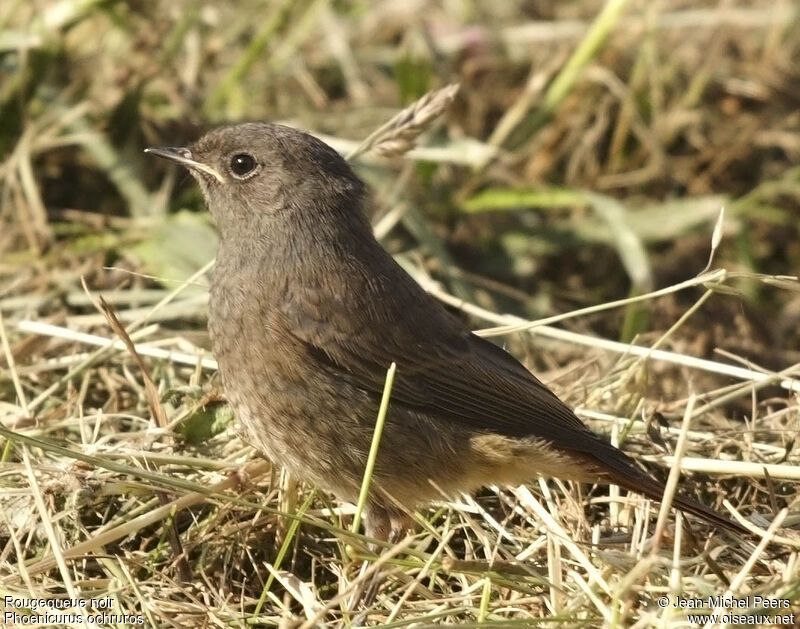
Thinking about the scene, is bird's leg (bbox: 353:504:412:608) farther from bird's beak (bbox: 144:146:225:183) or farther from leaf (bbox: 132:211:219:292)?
leaf (bbox: 132:211:219:292)

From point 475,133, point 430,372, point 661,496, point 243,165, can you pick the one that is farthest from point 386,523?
point 475,133

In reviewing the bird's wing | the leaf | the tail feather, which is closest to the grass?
the leaf

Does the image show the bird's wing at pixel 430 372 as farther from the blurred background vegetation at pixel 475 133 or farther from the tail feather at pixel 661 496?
the blurred background vegetation at pixel 475 133

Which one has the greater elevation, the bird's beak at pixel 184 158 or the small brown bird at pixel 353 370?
the bird's beak at pixel 184 158

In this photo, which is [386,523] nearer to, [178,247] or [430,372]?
[430,372]

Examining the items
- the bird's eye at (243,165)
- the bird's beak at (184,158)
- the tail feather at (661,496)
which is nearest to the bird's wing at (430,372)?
the tail feather at (661,496)

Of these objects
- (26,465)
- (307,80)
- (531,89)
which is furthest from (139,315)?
(531,89)
